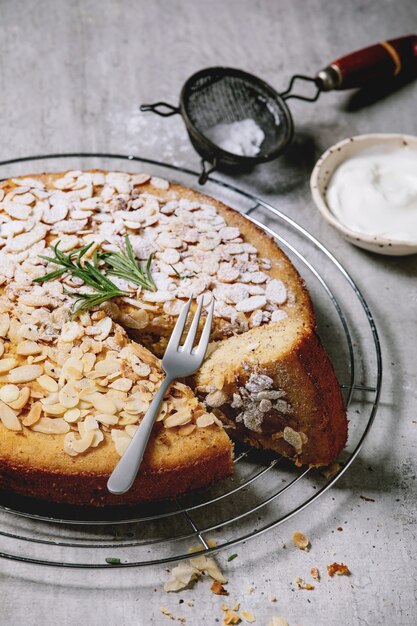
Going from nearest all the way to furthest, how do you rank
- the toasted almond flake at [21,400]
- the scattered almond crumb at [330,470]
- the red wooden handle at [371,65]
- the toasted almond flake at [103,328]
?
the toasted almond flake at [21,400]
the toasted almond flake at [103,328]
the scattered almond crumb at [330,470]
the red wooden handle at [371,65]

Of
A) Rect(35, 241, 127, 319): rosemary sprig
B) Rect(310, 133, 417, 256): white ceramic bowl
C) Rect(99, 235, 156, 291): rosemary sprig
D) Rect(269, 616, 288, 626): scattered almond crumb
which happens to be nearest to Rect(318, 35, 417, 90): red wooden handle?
Rect(310, 133, 417, 256): white ceramic bowl

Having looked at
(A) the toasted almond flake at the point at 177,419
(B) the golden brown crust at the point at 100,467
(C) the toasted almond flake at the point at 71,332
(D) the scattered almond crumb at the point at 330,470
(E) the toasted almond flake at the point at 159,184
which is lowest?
(D) the scattered almond crumb at the point at 330,470

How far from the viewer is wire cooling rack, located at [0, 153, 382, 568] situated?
7.68 feet

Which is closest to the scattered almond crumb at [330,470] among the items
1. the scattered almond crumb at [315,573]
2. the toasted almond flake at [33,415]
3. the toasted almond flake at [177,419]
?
the scattered almond crumb at [315,573]

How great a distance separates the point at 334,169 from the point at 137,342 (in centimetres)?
139

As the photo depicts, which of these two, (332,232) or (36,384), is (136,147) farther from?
(36,384)

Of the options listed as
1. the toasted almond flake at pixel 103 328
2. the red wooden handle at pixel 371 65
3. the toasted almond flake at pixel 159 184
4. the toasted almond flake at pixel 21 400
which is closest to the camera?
the toasted almond flake at pixel 21 400

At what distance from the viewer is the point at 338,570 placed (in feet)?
7.86

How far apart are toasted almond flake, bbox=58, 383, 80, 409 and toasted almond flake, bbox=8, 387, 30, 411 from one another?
0.10 m

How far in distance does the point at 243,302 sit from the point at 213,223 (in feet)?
1.38

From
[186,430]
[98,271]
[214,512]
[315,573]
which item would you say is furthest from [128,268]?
[315,573]

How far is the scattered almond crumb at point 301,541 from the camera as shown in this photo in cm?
→ 244

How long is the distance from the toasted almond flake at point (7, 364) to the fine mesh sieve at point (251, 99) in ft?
4.55

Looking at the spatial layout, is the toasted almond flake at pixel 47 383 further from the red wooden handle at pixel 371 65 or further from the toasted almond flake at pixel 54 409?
the red wooden handle at pixel 371 65
